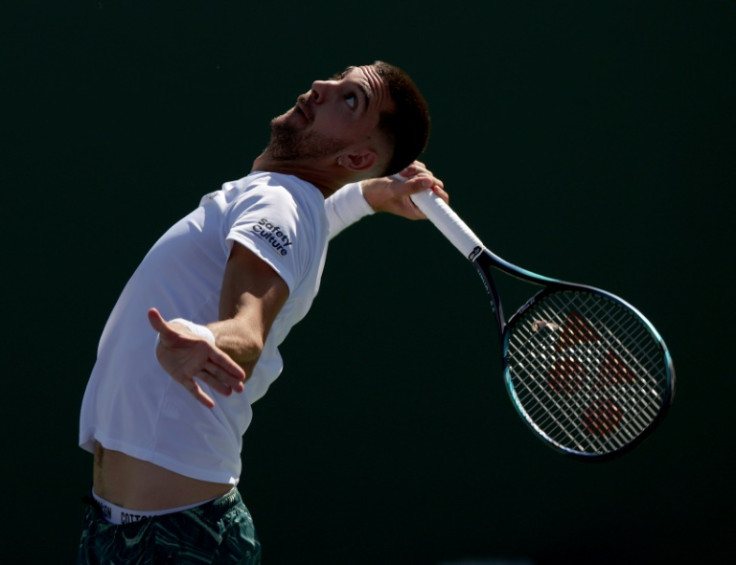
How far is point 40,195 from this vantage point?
329 centimetres

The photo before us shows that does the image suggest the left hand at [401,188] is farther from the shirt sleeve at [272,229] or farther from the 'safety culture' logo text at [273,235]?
the 'safety culture' logo text at [273,235]

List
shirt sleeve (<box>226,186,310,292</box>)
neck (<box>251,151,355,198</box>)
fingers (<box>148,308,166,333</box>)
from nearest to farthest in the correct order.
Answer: fingers (<box>148,308,166,333</box>)
shirt sleeve (<box>226,186,310,292</box>)
neck (<box>251,151,355,198</box>)

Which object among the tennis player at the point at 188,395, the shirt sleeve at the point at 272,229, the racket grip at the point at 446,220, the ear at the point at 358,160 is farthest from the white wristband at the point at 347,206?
the shirt sleeve at the point at 272,229

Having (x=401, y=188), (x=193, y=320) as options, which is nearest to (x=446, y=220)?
(x=401, y=188)

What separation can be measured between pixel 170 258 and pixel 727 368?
2.53m

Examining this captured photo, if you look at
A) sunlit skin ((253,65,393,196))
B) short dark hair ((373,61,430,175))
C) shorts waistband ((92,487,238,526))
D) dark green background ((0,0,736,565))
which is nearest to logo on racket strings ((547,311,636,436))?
short dark hair ((373,61,430,175))

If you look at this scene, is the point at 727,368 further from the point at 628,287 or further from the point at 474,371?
the point at 474,371

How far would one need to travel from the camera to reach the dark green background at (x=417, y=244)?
3.28 metres

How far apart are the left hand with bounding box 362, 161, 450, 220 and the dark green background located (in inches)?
42.3

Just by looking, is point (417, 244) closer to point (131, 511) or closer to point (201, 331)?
point (131, 511)

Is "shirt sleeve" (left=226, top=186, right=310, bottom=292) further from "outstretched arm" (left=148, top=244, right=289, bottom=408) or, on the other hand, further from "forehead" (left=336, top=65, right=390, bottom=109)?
"forehead" (left=336, top=65, right=390, bottom=109)

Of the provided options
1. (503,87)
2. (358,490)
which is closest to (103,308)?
(358,490)

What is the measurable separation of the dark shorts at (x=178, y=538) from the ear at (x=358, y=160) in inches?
26.8

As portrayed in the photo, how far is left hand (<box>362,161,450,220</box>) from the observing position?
2.31m
